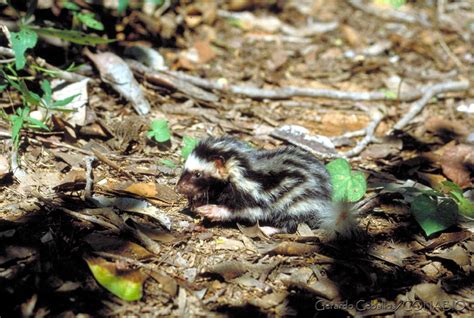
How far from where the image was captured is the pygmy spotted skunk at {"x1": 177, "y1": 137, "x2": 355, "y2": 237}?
15.6ft

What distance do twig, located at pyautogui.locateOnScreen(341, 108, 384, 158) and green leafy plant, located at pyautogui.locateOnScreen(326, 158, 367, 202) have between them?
103cm

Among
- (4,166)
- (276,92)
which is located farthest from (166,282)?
(276,92)

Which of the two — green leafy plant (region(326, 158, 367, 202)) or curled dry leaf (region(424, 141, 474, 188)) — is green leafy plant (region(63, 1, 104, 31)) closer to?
green leafy plant (region(326, 158, 367, 202))

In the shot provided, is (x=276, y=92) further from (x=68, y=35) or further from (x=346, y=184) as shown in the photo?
(x=68, y=35)

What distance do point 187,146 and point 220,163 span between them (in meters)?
0.96

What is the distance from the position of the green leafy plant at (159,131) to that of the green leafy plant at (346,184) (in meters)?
1.71

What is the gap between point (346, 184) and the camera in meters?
5.03

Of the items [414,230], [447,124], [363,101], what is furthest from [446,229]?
[363,101]

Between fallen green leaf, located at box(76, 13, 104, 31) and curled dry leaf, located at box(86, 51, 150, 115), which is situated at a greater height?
fallen green leaf, located at box(76, 13, 104, 31)

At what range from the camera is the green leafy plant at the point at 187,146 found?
18.3 ft

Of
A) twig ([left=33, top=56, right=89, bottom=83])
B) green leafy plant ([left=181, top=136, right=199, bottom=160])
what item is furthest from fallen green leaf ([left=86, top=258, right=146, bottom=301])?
twig ([left=33, top=56, right=89, bottom=83])

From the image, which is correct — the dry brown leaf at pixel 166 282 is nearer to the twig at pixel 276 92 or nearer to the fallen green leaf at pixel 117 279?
the fallen green leaf at pixel 117 279

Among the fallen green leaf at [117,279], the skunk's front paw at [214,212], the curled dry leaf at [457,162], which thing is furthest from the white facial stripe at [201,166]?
the curled dry leaf at [457,162]

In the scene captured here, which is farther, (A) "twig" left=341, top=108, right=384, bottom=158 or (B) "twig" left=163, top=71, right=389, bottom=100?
(B) "twig" left=163, top=71, right=389, bottom=100
